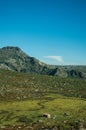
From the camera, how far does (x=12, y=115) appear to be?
613 feet

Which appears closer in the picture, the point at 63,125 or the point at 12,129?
the point at 12,129

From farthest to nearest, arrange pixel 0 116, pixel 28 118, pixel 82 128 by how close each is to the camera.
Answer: pixel 0 116
pixel 28 118
pixel 82 128

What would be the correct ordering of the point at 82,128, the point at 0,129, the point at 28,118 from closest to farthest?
1. the point at 0,129
2. the point at 82,128
3. the point at 28,118

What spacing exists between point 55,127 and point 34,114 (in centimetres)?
6361

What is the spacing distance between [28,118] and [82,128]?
51.4 metres

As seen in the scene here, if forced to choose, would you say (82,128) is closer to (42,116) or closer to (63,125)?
(63,125)

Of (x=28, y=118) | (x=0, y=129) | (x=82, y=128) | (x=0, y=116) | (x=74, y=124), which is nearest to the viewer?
(x=0, y=129)

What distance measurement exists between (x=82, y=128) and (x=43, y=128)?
15148mm

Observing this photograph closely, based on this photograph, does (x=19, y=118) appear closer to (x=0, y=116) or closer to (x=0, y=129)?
(x=0, y=116)

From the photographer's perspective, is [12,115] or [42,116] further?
[12,115]

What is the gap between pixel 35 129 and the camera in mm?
116438

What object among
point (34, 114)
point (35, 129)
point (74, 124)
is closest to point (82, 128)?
point (74, 124)

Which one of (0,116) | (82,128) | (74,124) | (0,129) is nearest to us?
(0,129)

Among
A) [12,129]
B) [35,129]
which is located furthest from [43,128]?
[12,129]
